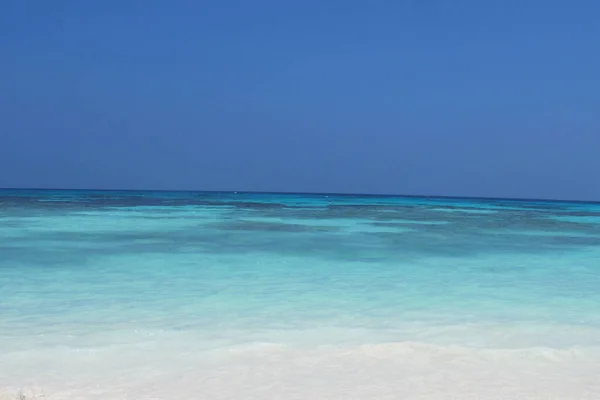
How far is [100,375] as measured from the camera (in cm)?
329

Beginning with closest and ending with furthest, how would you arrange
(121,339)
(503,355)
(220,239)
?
(503,355) → (121,339) → (220,239)

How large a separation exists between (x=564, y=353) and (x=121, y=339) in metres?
2.91

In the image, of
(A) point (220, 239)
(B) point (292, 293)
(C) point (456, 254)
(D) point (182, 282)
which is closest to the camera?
(B) point (292, 293)

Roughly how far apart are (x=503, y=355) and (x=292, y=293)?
257 centimetres

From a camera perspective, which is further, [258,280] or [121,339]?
[258,280]

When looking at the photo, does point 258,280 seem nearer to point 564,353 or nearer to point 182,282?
point 182,282

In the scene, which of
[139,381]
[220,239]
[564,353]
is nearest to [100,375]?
[139,381]

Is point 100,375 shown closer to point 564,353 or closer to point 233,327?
point 233,327

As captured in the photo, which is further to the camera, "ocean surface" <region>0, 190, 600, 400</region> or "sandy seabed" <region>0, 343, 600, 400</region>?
"ocean surface" <region>0, 190, 600, 400</region>

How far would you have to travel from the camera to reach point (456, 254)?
10000mm

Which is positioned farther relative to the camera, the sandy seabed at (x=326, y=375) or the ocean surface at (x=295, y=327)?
the ocean surface at (x=295, y=327)

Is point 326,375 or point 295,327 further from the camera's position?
point 295,327

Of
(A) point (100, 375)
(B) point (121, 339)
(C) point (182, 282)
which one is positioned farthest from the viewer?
(C) point (182, 282)

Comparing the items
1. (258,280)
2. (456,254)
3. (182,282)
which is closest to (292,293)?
(258,280)
